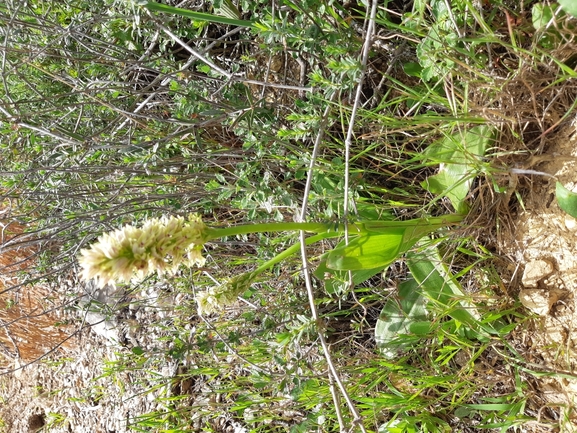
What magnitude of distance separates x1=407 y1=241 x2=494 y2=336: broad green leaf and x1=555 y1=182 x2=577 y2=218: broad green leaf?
0.35 metres

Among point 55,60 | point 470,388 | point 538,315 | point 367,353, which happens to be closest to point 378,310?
point 367,353

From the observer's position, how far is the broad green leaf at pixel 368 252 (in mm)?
1162

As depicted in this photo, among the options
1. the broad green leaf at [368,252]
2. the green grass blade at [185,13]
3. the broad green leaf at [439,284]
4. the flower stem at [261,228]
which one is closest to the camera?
the flower stem at [261,228]

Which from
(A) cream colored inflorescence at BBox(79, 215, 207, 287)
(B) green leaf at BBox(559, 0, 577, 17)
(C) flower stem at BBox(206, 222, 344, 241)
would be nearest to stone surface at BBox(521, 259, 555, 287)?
(C) flower stem at BBox(206, 222, 344, 241)

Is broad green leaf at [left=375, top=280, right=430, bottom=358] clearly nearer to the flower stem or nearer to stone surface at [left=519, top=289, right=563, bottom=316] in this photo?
stone surface at [left=519, top=289, right=563, bottom=316]

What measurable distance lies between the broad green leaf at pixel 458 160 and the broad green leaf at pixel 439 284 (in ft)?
0.54

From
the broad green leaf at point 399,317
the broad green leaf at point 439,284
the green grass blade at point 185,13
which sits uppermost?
the green grass blade at point 185,13

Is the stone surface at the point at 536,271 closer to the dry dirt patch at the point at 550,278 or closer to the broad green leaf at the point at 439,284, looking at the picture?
the dry dirt patch at the point at 550,278

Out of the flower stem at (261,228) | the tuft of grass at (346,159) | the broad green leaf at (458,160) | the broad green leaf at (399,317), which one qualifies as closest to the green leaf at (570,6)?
the tuft of grass at (346,159)

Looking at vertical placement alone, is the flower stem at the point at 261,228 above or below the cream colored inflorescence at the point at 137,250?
below

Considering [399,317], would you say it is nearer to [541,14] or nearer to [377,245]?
[377,245]

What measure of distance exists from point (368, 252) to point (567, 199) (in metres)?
0.43

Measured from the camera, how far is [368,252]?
1.21 metres

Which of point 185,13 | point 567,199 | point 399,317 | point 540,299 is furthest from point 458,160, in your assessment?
point 185,13
